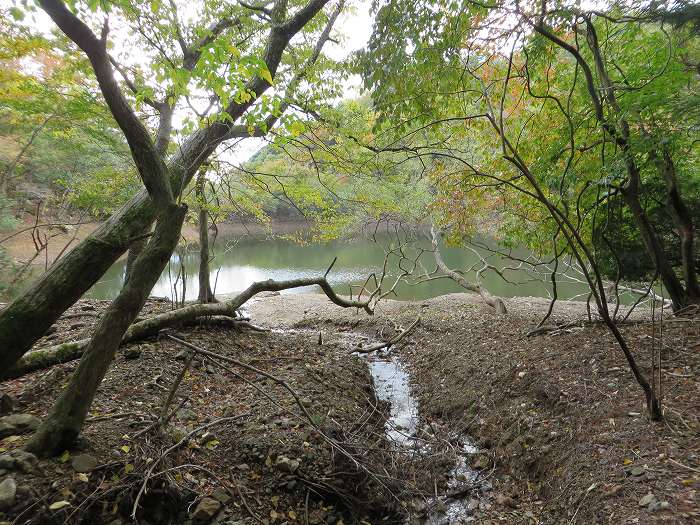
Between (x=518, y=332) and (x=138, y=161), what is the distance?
6.80m

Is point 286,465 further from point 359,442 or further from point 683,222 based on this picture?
point 683,222

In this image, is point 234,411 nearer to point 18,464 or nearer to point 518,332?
point 18,464

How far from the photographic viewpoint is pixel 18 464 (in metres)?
2.48

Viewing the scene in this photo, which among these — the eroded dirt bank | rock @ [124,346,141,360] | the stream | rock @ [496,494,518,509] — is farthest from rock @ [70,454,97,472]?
rock @ [496,494,518,509]

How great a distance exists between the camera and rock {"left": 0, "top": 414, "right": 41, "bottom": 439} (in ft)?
9.44

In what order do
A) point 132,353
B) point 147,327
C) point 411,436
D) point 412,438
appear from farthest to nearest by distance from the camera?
point 147,327 → point 132,353 → point 411,436 → point 412,438

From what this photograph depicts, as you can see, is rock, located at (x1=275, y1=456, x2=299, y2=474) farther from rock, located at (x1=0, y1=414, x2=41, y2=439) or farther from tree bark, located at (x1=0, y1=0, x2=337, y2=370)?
tree bark, located at (x1=0, y1=0, x2=337, y2=370)

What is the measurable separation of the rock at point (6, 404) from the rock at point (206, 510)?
197 cm

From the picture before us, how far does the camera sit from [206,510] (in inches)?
107

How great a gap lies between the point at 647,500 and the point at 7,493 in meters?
4.10

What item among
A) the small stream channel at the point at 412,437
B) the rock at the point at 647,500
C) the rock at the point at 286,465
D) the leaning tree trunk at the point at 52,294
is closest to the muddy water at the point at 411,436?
the small stream channel at the point at 412,437

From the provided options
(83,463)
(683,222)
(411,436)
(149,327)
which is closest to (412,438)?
(411,436)

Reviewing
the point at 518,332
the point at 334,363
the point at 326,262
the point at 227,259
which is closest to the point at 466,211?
the point at 518,332

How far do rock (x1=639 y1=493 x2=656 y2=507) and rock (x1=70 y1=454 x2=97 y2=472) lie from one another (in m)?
3.78
